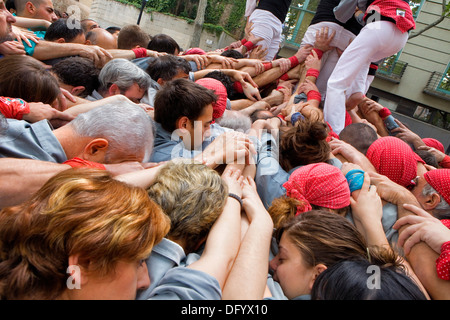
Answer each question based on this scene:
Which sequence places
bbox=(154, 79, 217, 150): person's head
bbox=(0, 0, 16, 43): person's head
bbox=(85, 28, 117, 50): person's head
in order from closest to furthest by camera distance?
bbox=(154, 79, 217, 150): person's head < bbox=(0, 0, 16, 43): person's head < bbox=(85, 28, 117, 50): person's head

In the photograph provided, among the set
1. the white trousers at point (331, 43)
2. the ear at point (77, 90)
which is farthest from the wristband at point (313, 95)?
the ear at point (77, 90)

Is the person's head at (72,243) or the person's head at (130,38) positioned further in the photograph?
the person's head at (130,38)

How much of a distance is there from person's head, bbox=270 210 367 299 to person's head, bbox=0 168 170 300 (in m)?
0.71

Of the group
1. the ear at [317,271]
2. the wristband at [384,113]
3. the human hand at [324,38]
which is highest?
the human hand at [324,38]

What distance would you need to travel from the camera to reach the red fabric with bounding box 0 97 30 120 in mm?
1544

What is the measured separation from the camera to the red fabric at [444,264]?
138cm

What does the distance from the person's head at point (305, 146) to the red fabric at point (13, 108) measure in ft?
5.85

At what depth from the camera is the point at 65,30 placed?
359 centimetres

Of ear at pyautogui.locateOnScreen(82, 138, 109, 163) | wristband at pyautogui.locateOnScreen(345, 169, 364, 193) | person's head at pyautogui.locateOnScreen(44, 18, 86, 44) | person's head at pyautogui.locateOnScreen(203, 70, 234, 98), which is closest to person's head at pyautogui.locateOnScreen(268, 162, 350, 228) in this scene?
wristband at pyautogui.locateOnScreen(345, 169, 364, 193)

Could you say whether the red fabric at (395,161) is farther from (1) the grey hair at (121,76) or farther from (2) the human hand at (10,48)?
(2) the human hand at (10,48)

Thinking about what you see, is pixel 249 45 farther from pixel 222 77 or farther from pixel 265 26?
pixel 222 77

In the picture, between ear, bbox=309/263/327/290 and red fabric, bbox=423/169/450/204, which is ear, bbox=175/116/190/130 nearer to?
ear, bbox=309/263/327/290
